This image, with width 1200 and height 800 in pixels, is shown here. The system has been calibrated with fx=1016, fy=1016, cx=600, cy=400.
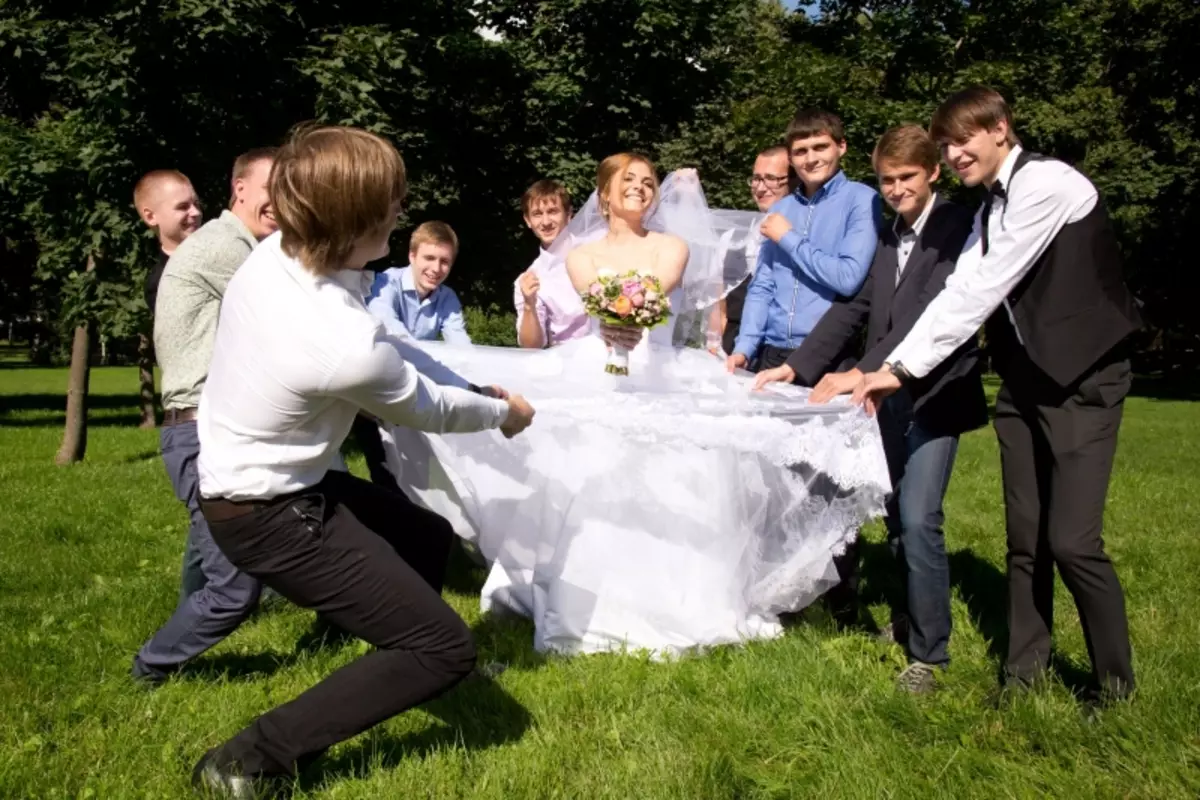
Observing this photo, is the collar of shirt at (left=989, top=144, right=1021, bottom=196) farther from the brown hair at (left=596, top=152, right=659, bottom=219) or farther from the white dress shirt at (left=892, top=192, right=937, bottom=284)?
the brown hair at (left=596, top=152, right=659, bottom=219)

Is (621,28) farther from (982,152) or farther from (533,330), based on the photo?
(982,152)

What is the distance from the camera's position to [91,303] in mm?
12461

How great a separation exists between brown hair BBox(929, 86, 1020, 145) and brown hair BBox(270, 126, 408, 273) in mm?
2239

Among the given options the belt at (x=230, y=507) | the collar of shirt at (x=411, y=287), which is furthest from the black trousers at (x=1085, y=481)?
the collar of shirt at (x=411, y=287)

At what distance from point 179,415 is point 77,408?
410 inches

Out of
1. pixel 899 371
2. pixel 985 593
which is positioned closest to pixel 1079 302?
pixel 899 371

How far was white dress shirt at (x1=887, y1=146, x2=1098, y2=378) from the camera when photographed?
12.6 ft

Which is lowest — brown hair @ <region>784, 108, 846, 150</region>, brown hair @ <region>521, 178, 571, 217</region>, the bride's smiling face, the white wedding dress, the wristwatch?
the white wedding dress

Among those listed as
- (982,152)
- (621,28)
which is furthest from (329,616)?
(621,28)

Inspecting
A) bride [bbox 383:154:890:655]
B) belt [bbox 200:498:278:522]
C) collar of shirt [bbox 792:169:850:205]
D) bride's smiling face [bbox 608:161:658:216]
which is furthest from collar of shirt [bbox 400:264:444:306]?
belt [bbox 200:498:278:522]

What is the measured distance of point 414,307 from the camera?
702 centimetres

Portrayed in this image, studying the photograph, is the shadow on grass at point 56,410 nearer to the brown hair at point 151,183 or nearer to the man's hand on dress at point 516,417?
the brown hair at point 151,183

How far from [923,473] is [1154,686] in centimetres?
124

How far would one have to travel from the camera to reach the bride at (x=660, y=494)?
4809 mm
